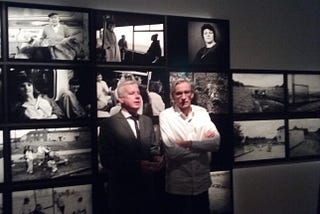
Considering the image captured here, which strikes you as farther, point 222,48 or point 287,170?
point 287,170

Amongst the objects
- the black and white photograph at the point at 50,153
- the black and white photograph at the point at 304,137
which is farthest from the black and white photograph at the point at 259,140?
the black and white photograph at the point at 50,153

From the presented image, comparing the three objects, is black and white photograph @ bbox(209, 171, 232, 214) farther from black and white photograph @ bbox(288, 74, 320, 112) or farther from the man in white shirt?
black and white photograph @ bbox(288, 74, 320, 112)

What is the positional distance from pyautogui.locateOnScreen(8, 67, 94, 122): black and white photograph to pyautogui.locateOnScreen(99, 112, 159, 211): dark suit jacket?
20 cm

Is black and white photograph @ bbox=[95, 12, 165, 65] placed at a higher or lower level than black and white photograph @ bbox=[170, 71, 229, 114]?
higher

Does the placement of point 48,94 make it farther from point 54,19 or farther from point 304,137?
point 304,137

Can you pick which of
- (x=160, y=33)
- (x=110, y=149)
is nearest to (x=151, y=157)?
(x=110, y=149)

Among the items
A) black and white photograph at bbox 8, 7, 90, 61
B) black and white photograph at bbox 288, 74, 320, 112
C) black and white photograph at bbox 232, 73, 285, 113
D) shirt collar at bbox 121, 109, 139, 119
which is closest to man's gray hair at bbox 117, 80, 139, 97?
shirt collar at bbox 121, 109, 139, 119

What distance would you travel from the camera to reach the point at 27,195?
2.29 meters

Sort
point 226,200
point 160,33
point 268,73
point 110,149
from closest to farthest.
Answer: point 110,149 → point 160,33 → point 226,200 → point 268,73

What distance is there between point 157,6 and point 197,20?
324 mm

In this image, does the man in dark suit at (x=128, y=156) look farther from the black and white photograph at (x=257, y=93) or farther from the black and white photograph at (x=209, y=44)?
the black and white photograph at (x=257, y=93)

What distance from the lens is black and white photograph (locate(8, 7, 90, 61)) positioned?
2262mm

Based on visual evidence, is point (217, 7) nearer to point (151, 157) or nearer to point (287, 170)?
point (151, 157)

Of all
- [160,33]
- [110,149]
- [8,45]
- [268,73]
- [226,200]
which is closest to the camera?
[8,45]
